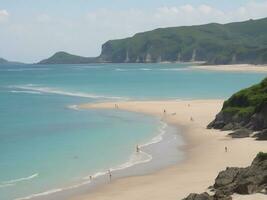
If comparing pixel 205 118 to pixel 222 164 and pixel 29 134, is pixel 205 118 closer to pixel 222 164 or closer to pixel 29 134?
pixel 29 134

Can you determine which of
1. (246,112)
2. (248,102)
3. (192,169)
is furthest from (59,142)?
(248,102)

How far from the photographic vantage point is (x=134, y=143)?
43719 mm

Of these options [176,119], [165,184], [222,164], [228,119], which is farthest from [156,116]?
[165,184]

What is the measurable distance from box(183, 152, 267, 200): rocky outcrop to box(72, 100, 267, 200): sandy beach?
52 centimetres

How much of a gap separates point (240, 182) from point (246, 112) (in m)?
25.0

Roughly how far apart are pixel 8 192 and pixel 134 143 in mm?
15989

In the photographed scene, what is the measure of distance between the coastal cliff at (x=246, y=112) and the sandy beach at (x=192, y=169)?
1802 millimetres

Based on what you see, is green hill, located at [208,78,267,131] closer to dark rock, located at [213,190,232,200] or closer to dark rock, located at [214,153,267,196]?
dark rock, located at [214,153,267,196]

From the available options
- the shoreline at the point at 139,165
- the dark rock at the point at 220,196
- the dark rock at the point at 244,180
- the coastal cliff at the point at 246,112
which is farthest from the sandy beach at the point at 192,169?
the coastal cliff at the point at 246,112

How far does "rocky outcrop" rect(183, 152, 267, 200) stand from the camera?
73.8 ft

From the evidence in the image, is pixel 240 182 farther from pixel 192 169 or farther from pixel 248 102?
pixel 248 102

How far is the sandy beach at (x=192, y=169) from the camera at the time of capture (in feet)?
89.6

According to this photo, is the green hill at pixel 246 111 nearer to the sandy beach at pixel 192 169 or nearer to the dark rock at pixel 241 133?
the dark rock at pixel 241 133

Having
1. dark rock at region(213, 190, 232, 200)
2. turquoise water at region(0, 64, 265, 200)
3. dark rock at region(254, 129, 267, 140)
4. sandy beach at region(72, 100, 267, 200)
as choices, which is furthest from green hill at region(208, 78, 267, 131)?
dark rock at region(213, 190, 232, 200)
